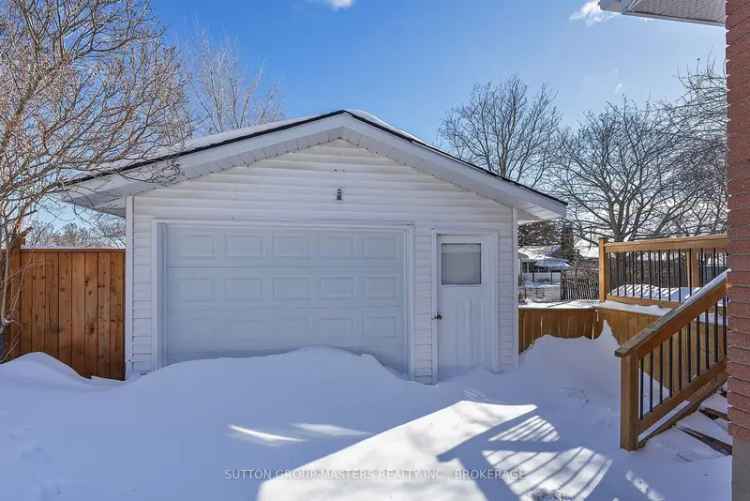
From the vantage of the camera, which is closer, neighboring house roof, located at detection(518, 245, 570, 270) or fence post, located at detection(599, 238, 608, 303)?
fence post, located at detection(599, 238, 608, 303)

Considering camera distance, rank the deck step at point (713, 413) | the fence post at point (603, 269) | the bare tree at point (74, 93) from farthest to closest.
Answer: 1. the fence post at point (603, 269)
2. the bare tree at point (74, 93)
3. the deck step at point (713, 413)

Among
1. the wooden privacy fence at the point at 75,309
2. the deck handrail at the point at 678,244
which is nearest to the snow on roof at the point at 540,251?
the deck handrail at the point at 678,244

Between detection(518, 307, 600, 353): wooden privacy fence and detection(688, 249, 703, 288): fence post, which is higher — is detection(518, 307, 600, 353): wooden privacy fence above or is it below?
below

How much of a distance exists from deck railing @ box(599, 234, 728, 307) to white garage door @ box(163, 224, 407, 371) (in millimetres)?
3560

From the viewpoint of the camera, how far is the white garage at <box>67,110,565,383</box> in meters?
5.19

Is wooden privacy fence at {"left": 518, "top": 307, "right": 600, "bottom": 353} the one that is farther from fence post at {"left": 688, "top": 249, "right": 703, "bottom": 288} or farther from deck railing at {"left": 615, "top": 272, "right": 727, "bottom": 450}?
deck railing at {"left": 615, "top": 272, "right": 727, "bottom": 450}

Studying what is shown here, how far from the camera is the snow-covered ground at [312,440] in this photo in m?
2.83

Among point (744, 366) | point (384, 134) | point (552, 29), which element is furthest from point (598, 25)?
point (744, 366)

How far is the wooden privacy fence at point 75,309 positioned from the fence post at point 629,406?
5.70 meters

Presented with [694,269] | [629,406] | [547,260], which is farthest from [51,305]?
[547,260]

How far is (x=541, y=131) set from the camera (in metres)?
20.0

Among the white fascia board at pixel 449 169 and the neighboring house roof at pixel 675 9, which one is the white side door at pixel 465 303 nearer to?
the white fascia board at pixel 449 169

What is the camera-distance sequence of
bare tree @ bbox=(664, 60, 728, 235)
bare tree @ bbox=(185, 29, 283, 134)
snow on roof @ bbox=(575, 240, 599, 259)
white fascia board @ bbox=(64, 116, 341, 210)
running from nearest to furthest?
1. white fascia board @ bbox=(64, 116, 341, 210)
2. bare tree @ bbox=(664, 60, 728, 235)
3. bare tree @ bbox=(185, 29, 283, 134)
4. snow on roof @ bbox=(575, 240, 599, 259)

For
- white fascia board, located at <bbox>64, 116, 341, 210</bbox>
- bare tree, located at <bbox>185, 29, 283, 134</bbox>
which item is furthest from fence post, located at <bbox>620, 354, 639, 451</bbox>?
bare tree, located at <bbox>185, 29, 283, 134</bbox>
